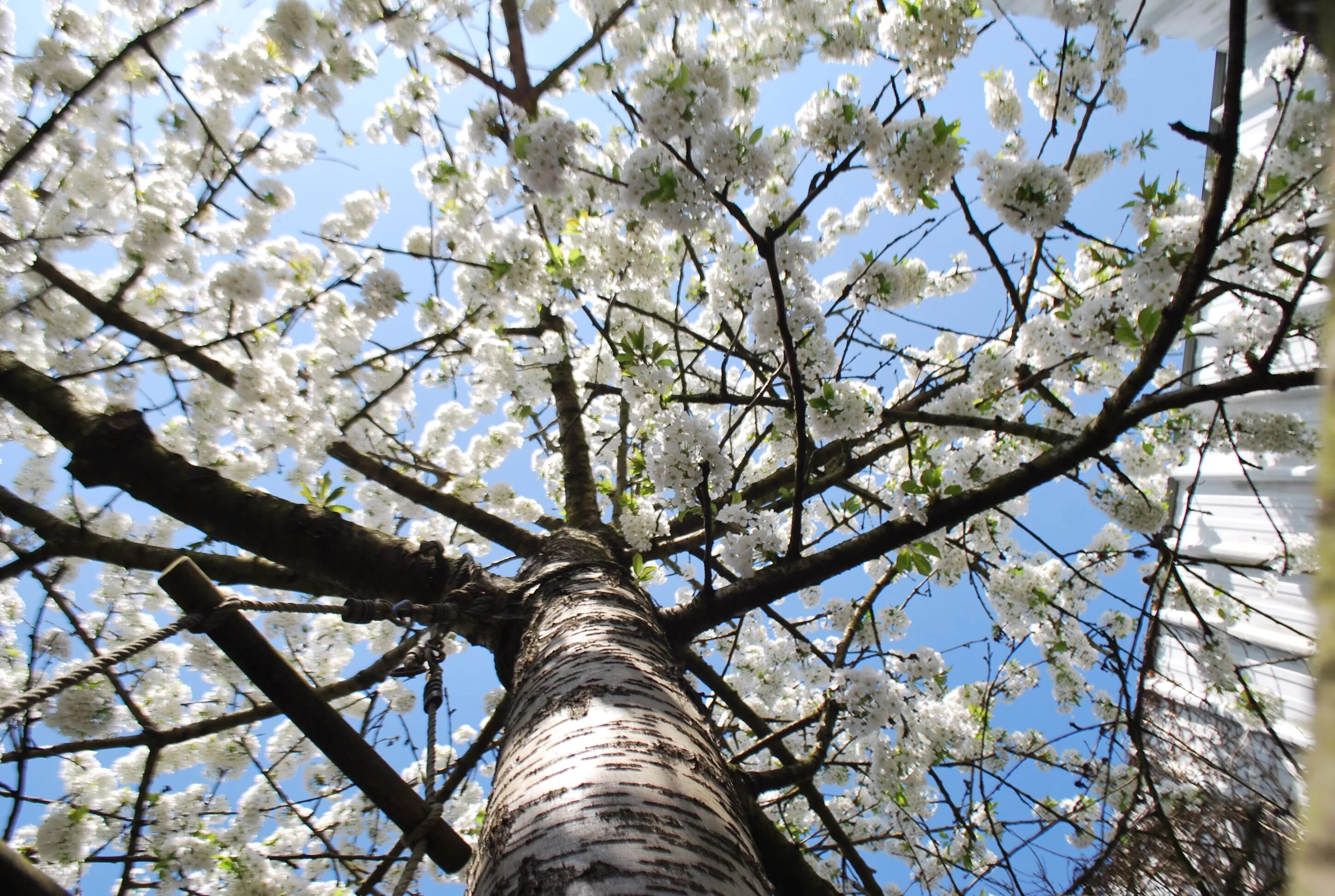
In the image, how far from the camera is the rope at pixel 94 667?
3.08 ft

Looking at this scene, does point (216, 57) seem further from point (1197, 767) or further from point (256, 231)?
point (1197, 767)

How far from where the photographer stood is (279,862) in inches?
119

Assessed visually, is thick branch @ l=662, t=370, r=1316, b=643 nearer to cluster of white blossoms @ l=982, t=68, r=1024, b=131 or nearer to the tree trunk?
the tree trunk

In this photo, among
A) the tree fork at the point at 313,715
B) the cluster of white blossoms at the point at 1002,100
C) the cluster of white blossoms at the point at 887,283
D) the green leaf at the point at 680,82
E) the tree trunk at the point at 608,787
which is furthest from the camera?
the cluster of white blossoms at the point at 1002,100

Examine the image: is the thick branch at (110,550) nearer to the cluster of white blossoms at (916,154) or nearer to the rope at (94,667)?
the rope at (94,667)

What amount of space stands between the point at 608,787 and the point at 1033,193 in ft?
7.94

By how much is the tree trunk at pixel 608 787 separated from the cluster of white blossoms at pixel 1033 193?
2.06 meters

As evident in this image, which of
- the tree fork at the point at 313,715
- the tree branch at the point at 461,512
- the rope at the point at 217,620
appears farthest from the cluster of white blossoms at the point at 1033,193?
the tree fork at the point at 313,715

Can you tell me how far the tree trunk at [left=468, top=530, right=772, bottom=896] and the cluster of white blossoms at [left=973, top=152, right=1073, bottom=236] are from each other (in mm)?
2061

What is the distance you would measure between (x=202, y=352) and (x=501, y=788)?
3.59m

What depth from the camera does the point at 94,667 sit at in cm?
101

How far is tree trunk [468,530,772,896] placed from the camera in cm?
82

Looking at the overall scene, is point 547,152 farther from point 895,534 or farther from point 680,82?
point 895,534

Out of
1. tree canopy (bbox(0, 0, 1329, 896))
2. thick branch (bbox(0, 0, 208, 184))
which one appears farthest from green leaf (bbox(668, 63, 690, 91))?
thick branch (bbox(0, 0, 208, 184))
